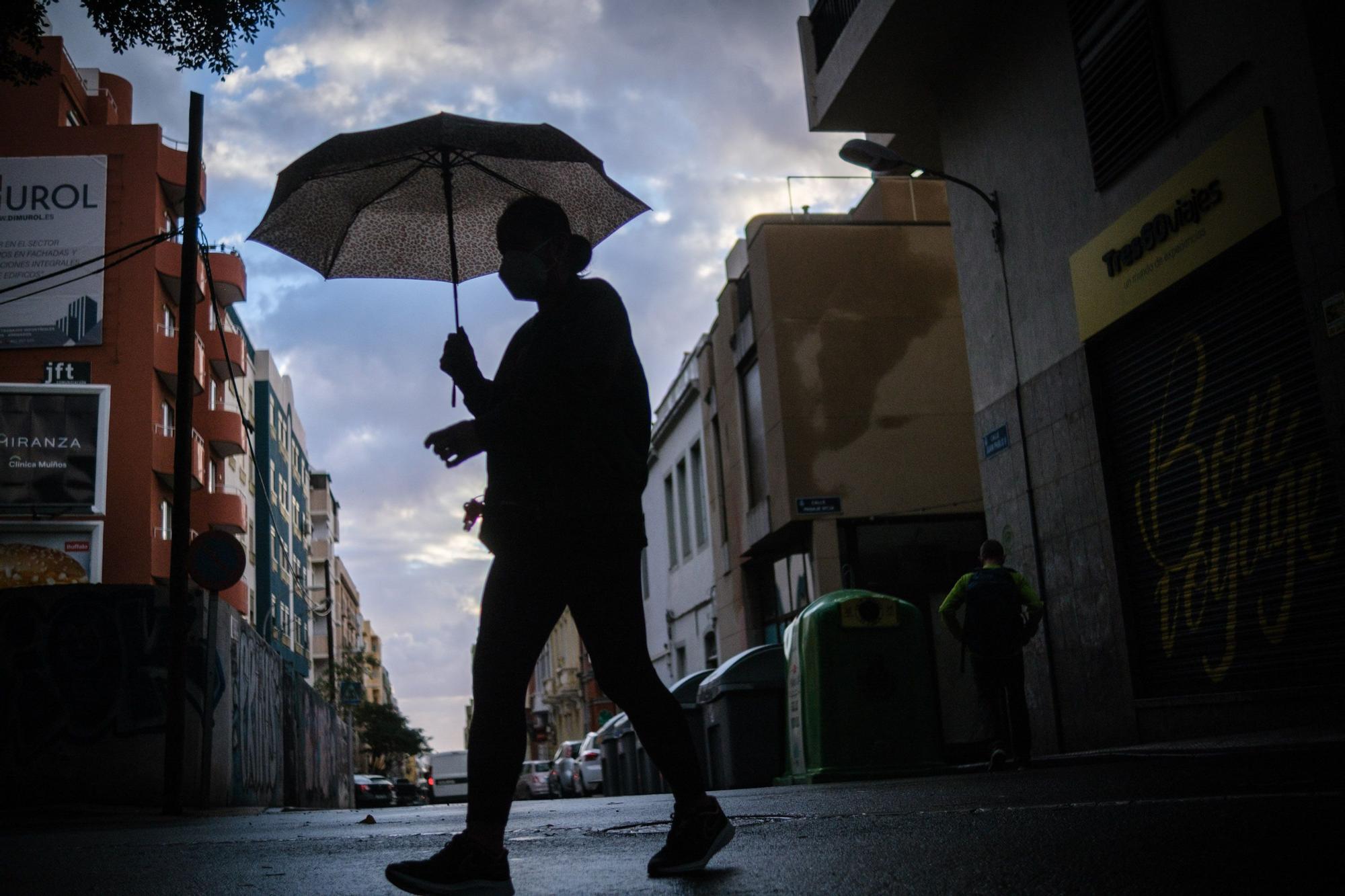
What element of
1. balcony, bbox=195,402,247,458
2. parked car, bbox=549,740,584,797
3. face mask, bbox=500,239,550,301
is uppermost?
balcony, bbox=195,402,247,458

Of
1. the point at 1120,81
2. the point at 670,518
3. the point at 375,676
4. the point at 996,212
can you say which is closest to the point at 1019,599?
the point at 1120,81

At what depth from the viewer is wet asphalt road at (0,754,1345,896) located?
118 inches

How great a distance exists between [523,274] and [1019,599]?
311 inches

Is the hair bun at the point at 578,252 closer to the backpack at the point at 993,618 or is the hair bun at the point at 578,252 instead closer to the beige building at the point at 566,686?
the backpack at the point at 993,618

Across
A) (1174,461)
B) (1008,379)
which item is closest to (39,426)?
(1008,379)

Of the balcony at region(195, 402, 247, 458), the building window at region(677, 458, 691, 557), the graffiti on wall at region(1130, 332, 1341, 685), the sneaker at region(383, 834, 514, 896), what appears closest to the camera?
the sneaker at region(383, 834, 514, 896)

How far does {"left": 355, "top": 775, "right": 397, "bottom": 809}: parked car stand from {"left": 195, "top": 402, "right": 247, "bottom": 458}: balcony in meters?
12.3

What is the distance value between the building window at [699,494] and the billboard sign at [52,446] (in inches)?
567

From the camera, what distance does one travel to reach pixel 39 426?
32688 millimetres

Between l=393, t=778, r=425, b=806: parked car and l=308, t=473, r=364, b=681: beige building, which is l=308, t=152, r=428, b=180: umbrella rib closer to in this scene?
l=393, t=778, r=425, b=806: parked car

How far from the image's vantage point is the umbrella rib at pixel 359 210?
4.93m

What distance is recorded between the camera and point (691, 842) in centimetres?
355

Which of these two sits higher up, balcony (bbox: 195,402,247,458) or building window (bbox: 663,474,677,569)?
balcony (bbox: 195,402,247,458)

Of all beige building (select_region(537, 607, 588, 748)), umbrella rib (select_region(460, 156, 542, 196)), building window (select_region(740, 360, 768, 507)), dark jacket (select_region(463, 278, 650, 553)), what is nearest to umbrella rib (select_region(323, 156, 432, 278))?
umbrella rib (select_region(460, 156, 542, 196))
